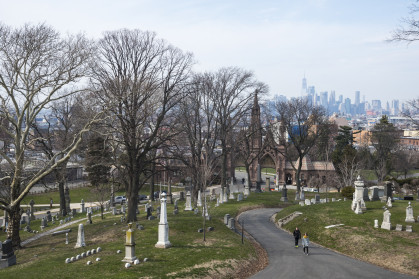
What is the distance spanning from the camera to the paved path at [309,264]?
16609 millimetres

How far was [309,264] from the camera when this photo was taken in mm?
18047

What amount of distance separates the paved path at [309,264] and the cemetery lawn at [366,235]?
0.77 meters

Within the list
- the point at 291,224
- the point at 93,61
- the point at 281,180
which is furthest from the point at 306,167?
the point at 93,61

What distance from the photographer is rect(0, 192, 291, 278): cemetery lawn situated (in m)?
14.9

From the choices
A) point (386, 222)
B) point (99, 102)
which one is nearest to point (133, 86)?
point (99, 102)

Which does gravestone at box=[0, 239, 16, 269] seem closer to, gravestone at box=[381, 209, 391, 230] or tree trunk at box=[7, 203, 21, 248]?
tree trunk at box=[7, 203, 21, 248]

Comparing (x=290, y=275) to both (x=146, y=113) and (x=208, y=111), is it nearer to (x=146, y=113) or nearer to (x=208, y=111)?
(x=146, y=113)

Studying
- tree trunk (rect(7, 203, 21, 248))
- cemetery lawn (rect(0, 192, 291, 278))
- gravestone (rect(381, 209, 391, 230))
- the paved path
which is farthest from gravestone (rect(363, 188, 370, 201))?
tree trunk (rect(7, 203, 21, 248))

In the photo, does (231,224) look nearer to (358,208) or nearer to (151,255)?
(151,255)

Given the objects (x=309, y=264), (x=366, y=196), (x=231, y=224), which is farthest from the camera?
(x=366, y=196)

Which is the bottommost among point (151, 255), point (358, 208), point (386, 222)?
point (151, 255)

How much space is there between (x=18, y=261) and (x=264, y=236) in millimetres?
14121

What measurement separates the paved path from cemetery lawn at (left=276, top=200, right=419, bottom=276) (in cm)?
77

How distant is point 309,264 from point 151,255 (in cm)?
740
